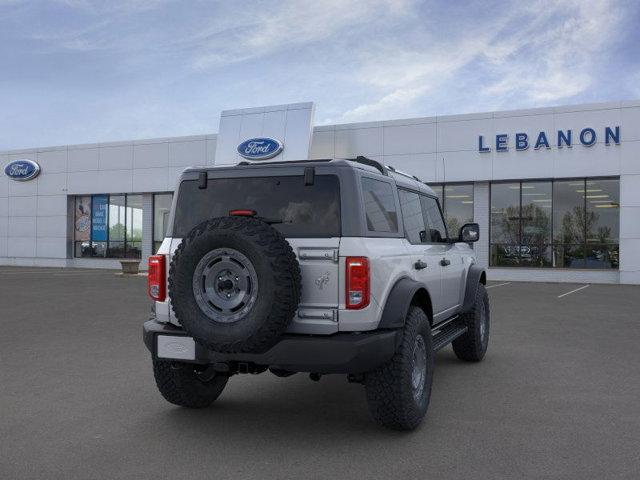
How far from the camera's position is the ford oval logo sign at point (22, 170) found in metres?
32.7

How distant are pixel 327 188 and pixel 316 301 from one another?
2.75ft

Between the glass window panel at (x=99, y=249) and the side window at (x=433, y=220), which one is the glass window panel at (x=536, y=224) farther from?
the glass window panel at (x=99, y=249)

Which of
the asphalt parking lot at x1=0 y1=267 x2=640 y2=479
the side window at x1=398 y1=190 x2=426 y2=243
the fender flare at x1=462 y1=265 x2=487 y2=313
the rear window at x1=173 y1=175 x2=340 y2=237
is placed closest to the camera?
the asphalt parking lot at x1=0 y1=267 x2=640 y2=479

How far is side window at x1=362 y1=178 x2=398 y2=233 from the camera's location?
4668 mm

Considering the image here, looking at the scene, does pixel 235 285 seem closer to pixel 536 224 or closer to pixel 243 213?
pixel 243 213

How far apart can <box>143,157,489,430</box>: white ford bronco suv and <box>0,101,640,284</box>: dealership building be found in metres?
17.3

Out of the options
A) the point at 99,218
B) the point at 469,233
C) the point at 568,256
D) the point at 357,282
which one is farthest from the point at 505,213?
the point at 357,282

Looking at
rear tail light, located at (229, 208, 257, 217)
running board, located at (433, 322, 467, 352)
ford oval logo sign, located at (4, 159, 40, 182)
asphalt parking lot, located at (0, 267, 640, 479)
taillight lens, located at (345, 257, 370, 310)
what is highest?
ford oval logo sign, located at (4, 159, 40, 182)

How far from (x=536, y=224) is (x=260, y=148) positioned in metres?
11.5

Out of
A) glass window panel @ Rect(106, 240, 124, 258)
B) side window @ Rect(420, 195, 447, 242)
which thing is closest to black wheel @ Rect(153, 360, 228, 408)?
side window @ Rect(420, 195, 447, 242)

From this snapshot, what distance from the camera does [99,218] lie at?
3178cm

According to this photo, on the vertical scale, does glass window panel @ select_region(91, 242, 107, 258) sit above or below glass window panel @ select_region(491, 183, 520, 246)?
below

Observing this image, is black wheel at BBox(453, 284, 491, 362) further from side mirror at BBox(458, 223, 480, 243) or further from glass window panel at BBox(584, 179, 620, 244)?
glass window panel at BBox(584, 179, 620, 244)

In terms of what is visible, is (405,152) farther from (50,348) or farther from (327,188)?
(327,188)
